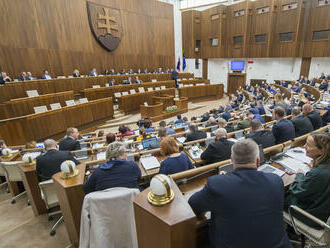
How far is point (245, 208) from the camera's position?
104cm

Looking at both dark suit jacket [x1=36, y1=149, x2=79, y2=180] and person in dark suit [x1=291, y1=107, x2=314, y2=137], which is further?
person in dark suit [x1=291, y1=107, x2=314, y2=137]

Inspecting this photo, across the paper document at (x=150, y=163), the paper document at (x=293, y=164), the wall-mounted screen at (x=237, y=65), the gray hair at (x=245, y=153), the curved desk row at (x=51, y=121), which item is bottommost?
the curved desk row at (x=51, y=121)

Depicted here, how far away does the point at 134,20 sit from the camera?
11984 mm

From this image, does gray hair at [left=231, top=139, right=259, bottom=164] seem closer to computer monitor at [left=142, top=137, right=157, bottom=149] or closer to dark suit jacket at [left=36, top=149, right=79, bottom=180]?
computer monitor at [left=142, top=137, right=157, bottom=149]

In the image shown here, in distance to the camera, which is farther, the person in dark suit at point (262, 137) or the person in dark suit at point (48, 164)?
the person in dark suit at point (262, 137)

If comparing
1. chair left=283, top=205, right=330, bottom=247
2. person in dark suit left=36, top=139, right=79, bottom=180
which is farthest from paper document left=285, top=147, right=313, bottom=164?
person in dark suit left=36, top=139, right=79, bottom=180

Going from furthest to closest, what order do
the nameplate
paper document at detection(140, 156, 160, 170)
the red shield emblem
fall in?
1. the red shield emblem
2. the nameplate
3. paper document at detection(140, 156, 160, 170)

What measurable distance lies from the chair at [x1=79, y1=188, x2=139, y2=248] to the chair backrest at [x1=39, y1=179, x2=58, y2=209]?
3.30 ft

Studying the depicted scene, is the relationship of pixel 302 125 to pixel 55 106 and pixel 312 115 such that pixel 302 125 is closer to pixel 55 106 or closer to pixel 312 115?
pixel 312 115

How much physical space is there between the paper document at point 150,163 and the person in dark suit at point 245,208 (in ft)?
4.62

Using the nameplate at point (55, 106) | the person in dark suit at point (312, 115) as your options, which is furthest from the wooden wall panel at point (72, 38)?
the person in dark suit at point (312, 115)

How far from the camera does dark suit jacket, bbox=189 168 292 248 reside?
105cm

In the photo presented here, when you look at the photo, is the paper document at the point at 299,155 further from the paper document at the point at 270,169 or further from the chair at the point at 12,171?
the chair at the point at 12,171

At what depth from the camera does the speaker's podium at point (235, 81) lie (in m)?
14.8
